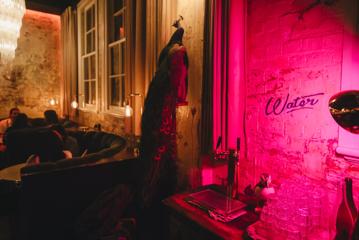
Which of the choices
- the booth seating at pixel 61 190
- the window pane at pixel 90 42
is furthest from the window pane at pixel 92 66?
the booth seating at pixel 61 190

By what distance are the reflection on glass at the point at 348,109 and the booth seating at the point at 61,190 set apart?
2179 mm

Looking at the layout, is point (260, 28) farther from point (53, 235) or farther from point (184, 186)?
point (53, 235)

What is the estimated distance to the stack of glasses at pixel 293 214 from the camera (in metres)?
1.06

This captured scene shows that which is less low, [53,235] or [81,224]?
[81,224]

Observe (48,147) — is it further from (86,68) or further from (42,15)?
(42,15)

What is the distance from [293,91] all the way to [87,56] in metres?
4.83

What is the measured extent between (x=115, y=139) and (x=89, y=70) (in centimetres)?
266

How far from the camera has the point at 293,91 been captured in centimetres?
170

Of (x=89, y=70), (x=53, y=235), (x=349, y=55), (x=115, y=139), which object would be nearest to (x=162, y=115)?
(x=349, y=55)

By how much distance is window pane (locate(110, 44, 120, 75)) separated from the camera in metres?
4.34

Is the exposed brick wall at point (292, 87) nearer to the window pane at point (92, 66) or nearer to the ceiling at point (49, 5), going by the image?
the window pane at point (92, 66)

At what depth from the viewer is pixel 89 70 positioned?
557cm

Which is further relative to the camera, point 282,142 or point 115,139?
point 115,139

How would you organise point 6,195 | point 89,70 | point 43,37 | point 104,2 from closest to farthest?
point 6,195 < point 104,2 < point 89,70 < point 43,37
